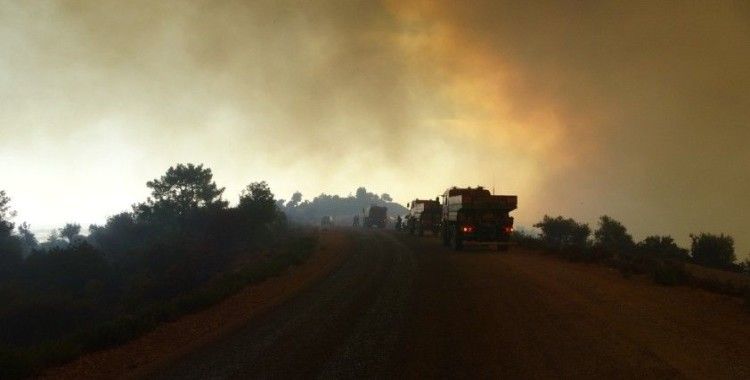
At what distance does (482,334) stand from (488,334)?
111mm

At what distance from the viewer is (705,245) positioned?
132 feet

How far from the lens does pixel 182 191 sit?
8700cm

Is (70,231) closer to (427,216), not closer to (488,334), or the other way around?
(427,216)

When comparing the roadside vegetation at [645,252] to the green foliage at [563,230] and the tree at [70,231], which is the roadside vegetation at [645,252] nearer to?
the green foliage at [563,230]

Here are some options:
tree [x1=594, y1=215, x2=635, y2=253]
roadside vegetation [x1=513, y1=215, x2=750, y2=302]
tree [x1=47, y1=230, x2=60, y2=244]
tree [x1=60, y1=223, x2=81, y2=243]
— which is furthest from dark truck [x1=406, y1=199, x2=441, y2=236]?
tree [x1=47, y1=230, x2=60, y2=244]

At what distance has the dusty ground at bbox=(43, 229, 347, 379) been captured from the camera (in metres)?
9.02

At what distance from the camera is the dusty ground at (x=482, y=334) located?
756 cm

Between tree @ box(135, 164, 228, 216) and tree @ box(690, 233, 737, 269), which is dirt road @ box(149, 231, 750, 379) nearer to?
tree @ box(690, 233, 737, 269)

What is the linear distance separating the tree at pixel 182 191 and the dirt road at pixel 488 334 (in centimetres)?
7358

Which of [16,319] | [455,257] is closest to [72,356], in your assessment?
[455,257]

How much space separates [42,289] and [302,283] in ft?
116

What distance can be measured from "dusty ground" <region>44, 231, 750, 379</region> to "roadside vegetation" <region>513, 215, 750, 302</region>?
97 cm

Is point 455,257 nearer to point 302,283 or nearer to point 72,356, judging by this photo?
point 302,283

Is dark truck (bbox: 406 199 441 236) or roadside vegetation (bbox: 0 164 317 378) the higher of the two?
dark truck (bbox: 406 199 441 236)
